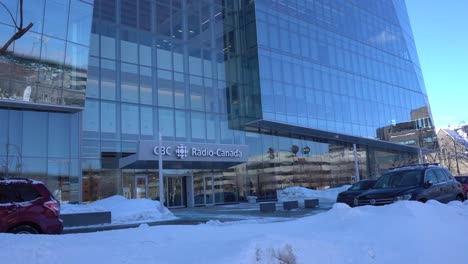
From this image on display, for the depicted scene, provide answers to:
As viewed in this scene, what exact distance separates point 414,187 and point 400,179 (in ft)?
3.21

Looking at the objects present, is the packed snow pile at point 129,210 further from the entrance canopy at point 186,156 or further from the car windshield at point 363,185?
the car windshield at point 363,185

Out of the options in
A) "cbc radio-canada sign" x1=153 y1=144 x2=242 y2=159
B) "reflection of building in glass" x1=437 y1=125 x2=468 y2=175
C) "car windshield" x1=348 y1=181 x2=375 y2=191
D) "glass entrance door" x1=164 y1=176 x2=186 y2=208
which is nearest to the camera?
"car windshield" x1=348 y1=181 x2=375 y2=191

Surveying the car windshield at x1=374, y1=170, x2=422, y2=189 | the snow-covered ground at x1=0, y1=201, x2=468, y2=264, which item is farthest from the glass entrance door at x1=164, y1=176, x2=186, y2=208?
the snow-covered ground at x1=0, y1=201, x2=468, y2=264

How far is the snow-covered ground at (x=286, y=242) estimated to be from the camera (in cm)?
491

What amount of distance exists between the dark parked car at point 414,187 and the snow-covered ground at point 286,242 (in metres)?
3.97

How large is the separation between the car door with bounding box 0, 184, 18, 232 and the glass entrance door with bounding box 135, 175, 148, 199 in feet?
65.7

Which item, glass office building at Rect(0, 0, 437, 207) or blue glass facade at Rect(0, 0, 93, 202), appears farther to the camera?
glass office building at Rect(0, 0, 437, 207)

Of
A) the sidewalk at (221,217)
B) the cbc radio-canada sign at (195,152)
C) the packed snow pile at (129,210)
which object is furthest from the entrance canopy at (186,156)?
the sidewalk at (221,217)

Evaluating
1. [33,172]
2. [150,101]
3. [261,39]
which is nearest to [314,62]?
[261,39]

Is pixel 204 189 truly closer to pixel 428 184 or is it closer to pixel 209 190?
pixel 209 190

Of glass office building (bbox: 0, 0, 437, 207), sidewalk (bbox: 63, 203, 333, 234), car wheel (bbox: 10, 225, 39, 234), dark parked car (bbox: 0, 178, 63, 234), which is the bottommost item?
sidewalk (bbox: 63, 203, 333, 234)

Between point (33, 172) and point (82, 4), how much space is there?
31.3 feet

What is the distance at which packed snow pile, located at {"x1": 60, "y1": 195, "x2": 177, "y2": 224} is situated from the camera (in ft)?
59.9

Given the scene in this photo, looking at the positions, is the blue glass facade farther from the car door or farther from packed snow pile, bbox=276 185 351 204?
packed snow pile, bbox=276 185 351 204
